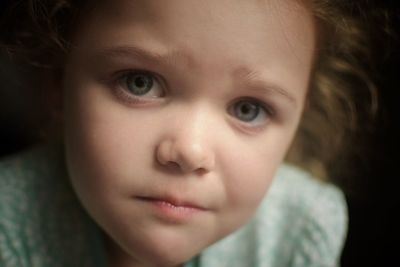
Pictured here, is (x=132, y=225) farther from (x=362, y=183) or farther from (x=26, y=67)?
(x=362, y=183)

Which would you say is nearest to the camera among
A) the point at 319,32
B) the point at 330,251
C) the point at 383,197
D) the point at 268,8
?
the point at 268,8

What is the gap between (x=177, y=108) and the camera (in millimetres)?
688

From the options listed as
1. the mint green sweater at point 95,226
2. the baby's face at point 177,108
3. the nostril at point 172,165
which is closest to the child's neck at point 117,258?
the mint green sweater at point 95,226

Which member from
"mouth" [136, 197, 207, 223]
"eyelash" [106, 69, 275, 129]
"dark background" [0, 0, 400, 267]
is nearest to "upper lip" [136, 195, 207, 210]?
"mouth" [136, 197, 207, 223]

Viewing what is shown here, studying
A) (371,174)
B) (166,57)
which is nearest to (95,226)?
(166,57)

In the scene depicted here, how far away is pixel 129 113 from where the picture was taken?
0.70 m

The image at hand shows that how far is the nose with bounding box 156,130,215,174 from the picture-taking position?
0.66 metres

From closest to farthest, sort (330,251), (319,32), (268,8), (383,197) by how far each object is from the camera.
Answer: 1. (268,8)
2. (319,32)
3. (330,251)
4. (383,197)

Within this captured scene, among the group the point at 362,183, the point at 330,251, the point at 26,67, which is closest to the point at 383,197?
the point at 362,183

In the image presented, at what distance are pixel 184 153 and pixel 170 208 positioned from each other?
75mm

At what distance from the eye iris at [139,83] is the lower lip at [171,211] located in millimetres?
122

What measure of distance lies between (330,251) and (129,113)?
16.2 inches

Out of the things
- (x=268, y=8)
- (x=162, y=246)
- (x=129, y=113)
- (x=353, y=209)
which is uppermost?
(x=268, y=8)

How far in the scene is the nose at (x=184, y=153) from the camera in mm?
663
